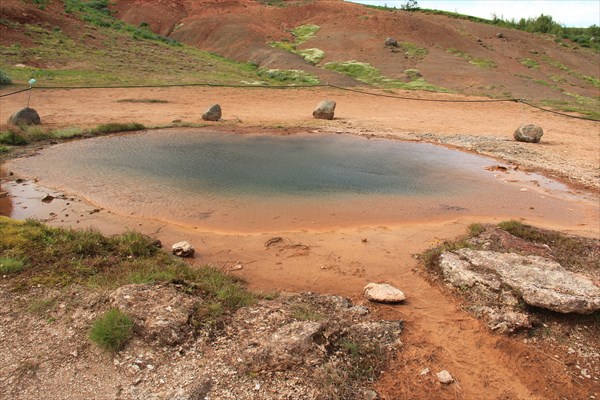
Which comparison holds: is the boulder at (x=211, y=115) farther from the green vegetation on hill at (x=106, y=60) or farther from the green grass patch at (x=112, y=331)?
the green grass patch at (x=112, y=331)

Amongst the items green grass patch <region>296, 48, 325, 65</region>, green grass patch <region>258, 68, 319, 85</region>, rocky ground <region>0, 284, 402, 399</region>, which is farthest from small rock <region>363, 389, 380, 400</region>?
green grass patch <region>296, 48, 325, 65</region>

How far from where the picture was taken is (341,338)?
4.46 m

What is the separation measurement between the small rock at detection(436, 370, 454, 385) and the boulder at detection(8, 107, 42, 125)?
1372 cm

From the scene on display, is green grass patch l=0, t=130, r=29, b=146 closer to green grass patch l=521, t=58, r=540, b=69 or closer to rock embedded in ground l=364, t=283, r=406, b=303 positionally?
rock embedded in ground l=364, t=283, r=406, b=303

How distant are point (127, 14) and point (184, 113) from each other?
1268 inches

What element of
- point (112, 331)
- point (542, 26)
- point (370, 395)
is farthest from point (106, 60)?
point (542, 26)

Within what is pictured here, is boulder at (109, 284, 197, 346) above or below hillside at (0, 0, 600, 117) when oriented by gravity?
below

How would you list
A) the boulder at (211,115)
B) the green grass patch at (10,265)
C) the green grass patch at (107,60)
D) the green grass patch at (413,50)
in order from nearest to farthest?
1. the green grass patch at (10,265)
2. the boulder at (211,115)
3. the green grass patch at (107,60)
4. the green grass patch at (413,50)

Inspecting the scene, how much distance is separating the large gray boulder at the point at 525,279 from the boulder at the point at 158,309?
11.2 feet

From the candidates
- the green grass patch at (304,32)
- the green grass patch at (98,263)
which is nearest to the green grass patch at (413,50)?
the green grass patch at (304,32)

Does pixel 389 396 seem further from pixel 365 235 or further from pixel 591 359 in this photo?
pixel 365 235

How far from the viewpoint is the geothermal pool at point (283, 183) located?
8.11m

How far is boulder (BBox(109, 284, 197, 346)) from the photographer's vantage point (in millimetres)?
4207

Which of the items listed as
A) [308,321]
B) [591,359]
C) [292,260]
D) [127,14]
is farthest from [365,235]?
[127,14]
